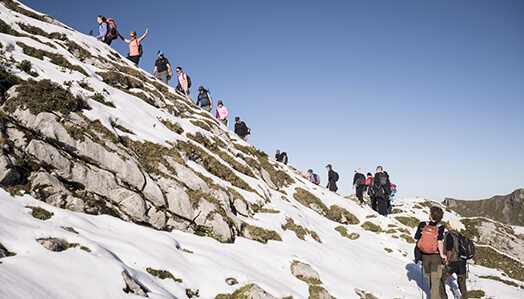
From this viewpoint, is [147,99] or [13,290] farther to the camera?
[147,99]

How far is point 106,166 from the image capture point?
10.9 m

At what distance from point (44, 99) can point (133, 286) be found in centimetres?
921

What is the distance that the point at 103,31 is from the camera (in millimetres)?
24891

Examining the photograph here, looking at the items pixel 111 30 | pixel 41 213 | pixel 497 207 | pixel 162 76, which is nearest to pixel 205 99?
pixel 162 76

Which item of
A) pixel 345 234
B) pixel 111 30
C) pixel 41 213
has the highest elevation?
pixel 111 30

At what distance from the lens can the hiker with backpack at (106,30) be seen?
24462 millimetres

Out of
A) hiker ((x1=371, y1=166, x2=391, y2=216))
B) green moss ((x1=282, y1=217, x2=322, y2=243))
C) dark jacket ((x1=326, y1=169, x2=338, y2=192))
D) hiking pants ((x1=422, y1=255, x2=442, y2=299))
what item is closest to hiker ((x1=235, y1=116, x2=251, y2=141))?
dark jacket ((x1=326, y1=169, x2=338, y2=192))

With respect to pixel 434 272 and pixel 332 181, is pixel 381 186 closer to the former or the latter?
pixel 332 181

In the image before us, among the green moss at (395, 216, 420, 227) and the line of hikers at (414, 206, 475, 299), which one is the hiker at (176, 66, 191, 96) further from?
the line of hikers at (414, 206, 475, 299)

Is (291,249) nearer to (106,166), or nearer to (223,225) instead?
(223,225)

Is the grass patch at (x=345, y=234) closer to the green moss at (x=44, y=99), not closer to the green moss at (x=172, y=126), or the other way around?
the green moss at (x=172, y=126)

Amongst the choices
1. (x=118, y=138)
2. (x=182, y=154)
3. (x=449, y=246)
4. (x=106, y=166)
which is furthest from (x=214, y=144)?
(x=449, y=246)

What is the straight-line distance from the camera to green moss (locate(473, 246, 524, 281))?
16.6 meters

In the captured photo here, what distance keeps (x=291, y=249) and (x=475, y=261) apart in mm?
13718
